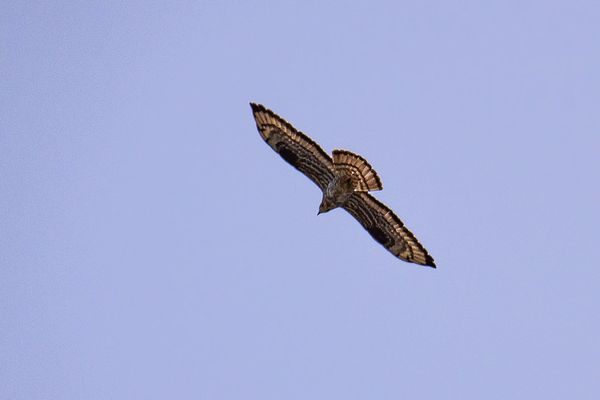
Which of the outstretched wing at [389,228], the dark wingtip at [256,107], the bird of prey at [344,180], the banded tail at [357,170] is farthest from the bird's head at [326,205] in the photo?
the dark wingtip at [256,107]

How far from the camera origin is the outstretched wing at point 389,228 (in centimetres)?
2269

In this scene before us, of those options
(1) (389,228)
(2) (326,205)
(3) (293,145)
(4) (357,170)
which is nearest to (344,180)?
(4) (357,170)

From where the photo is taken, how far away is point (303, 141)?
2206 cm

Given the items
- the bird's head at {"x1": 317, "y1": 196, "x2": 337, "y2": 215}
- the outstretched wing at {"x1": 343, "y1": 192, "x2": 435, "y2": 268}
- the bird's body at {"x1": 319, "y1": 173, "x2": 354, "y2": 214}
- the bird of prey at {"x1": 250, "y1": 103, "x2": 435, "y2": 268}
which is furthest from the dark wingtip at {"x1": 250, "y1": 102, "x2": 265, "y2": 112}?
the outstretched wing at {"x1": 343, "y1": 192, "x2": 435, "y2": 268}

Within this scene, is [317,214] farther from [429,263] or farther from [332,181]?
[429,263]

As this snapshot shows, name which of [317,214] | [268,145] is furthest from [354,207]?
[268,145]

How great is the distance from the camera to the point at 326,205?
2280 centimetres

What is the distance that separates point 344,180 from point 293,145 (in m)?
1.53

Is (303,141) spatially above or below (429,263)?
above

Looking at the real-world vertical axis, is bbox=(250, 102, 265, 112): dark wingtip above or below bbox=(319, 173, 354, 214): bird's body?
above

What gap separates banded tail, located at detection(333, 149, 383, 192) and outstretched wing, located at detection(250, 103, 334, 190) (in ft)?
0.93

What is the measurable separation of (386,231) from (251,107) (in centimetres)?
465

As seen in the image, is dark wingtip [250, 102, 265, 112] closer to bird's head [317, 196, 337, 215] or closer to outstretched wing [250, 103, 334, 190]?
outstretched wing [250, 103, 334, 190]

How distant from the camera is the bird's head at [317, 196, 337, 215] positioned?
2266cm
